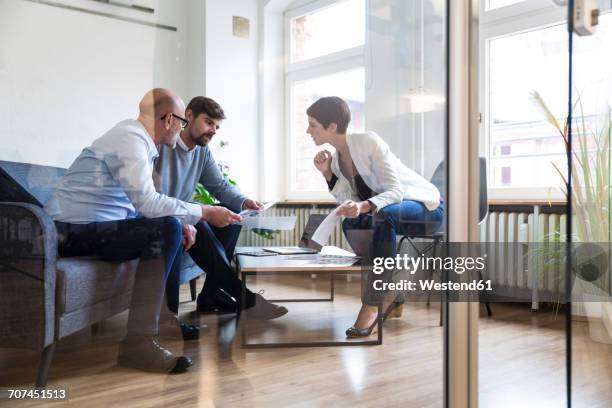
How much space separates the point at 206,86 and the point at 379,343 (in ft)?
2.89

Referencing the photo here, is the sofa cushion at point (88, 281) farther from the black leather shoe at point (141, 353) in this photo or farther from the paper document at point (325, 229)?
the paper document at point (325, 229)

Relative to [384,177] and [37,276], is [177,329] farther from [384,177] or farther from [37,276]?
[384,177]

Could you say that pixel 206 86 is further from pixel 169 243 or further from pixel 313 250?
pixel 313 250

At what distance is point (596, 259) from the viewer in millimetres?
1548

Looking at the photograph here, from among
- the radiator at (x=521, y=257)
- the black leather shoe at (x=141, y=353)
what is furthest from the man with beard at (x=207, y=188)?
the radiator at (x=521, y=257)

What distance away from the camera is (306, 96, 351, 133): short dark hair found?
1.56 m

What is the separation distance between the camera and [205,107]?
1437mm

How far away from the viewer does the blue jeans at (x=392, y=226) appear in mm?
1616

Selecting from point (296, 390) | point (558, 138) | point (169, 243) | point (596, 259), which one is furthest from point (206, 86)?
point (596, 259)

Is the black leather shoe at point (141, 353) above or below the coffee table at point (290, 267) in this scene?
below

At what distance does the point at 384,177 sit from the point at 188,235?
0.59 metres

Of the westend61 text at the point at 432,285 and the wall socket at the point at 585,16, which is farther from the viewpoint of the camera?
Answer: the westend61 text at the point at 432,285

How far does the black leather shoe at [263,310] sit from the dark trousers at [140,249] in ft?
0.78

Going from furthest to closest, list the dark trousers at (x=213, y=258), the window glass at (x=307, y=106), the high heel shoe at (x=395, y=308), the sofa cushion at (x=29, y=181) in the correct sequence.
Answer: the high heel shoe at (x=395, y=308), the window glass at (x=307, y=106), the dark trousers at (x=213, y=258), the sofa cushion at (x=29, y=181)
